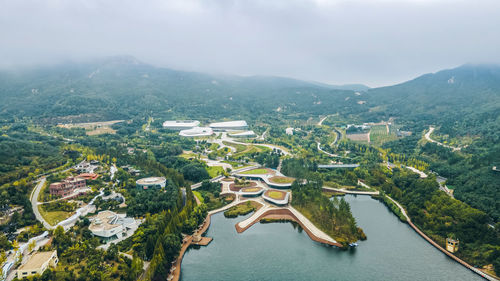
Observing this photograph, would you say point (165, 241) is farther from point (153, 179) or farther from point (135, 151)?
point (135, 151)

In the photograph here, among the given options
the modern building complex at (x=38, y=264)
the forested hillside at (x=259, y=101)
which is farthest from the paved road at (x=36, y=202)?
the forested hillside at (x=259, y=101)

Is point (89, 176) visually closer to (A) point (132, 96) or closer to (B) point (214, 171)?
(B) point (214, 171)

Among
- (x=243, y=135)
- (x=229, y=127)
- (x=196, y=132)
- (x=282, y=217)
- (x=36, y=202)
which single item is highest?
(x=282, y=217)

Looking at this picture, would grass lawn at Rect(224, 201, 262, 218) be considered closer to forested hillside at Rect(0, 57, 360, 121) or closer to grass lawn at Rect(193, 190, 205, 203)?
grass lawn at Rect(193, 190, 205, 203)

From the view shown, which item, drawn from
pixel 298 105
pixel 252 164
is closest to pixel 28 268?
pixel 252 164

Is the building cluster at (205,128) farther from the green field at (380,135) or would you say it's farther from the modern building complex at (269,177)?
the modern building complex at (269,177)

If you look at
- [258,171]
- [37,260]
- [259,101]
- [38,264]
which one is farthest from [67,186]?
[259,101]
